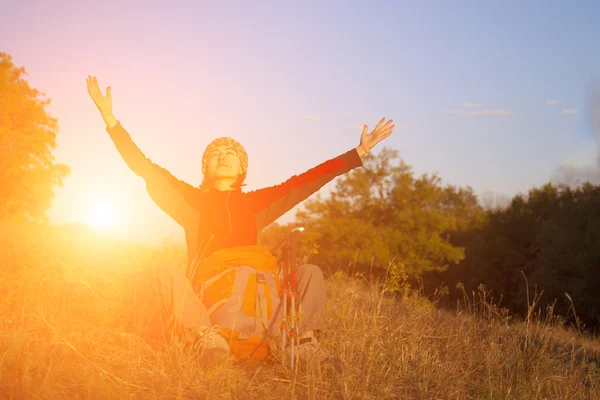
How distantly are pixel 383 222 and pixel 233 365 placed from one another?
27338mm

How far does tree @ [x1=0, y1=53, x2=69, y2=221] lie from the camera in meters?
18.9

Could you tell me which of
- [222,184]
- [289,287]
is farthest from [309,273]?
[222,184]

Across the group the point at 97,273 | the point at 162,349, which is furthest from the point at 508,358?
the point at 97,273

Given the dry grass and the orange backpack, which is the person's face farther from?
the dry grass

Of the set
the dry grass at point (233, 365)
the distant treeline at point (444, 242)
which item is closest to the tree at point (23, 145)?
the distant treeline at point (444, 242)

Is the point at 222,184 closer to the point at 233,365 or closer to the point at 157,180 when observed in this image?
the point at 157,180

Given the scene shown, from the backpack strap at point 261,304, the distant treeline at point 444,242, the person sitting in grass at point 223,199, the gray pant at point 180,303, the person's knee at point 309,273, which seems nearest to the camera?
the gray pant at point 180,303

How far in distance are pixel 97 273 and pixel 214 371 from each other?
313 cm

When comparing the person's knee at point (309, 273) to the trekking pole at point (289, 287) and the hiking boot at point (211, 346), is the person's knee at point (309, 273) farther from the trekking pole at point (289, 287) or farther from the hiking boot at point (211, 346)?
the hiking boot at point (211, 346)

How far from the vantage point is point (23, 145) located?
63.4 ft

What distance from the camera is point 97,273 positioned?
657 cm

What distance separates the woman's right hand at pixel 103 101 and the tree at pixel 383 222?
72.2ft

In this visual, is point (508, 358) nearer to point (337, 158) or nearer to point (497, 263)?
point (337, 158)

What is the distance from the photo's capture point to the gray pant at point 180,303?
457 centimetres
